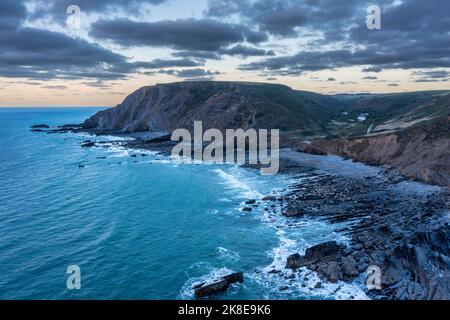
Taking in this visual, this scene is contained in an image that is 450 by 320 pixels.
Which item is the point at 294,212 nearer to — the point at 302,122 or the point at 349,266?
the point at 349,266

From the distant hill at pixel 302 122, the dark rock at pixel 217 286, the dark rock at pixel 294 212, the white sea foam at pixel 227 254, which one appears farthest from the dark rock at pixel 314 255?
the distant hill at pixel 302 122

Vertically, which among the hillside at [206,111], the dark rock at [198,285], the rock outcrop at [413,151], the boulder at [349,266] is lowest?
A: the dark rock at [198,285]

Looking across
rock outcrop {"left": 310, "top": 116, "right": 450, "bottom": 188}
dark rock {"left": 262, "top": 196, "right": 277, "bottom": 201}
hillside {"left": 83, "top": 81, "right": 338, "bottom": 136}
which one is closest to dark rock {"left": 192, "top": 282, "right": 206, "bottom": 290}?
dark rock {"left": 262, "top": 196, "right": 277, "bottom": 201}

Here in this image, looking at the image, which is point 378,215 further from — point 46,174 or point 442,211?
point 46,174

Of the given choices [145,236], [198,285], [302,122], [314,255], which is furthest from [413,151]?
[302,122]

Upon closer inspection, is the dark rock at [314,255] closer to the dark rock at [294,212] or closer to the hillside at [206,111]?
the dark rock at [294,212]

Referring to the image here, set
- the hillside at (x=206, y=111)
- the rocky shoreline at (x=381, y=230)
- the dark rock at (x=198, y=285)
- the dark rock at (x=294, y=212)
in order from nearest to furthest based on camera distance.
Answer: the rocky shoreline at (x=381, y=230), the dark rock at (x=198, y=285), the dark rock at (x=294, y=212), the hillside at (x=206, y=111)

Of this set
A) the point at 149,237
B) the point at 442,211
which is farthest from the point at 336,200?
the point at 149,237
